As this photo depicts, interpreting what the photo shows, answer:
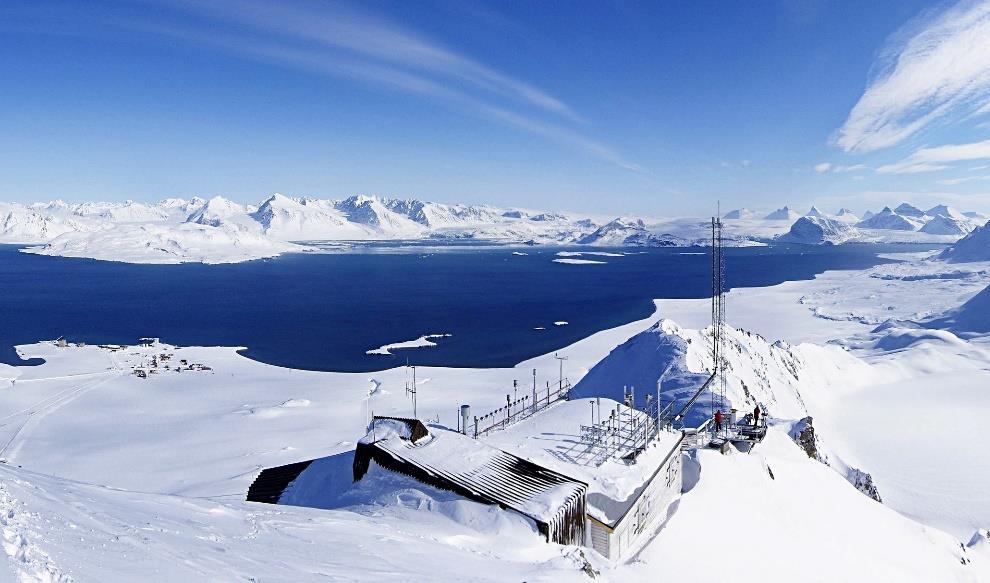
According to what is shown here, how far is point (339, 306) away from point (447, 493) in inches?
3269

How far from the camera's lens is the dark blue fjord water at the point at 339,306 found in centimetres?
6556

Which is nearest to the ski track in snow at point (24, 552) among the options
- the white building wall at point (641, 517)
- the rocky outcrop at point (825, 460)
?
the white building wall at point (641, 517)

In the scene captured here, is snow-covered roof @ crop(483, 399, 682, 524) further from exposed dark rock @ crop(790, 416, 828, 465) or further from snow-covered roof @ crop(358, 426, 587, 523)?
exposed dark rock @ crop(790, 416, 828, 465)

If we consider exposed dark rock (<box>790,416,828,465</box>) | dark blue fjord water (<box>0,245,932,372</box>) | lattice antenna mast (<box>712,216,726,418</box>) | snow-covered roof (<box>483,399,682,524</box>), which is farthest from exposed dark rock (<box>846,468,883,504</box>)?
dark blue fjord water (<box>0,245,932,372</box>)

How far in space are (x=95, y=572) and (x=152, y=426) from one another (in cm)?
3434

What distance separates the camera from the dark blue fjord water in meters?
65.6

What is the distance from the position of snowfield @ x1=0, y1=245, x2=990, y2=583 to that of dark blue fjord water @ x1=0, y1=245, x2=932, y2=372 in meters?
5.95

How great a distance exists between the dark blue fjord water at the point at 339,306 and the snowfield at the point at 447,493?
5.95 metres

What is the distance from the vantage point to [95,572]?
8.05 metres

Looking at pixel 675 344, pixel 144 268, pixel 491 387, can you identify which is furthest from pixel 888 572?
pixel 144 268

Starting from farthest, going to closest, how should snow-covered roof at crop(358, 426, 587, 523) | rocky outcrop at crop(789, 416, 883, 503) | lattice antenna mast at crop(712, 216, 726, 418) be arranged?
rocky outcrop at crop(789, 416, 883, 503) < lattice antenna mast at crop(712, 216, 726, 418) < snow-covered roof at crop(358, 426, 587, 523)

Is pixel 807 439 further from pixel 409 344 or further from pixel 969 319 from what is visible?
pixel 969 319

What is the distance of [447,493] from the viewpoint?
622 inches

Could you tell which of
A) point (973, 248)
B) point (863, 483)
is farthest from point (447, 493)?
point (973, 248)
